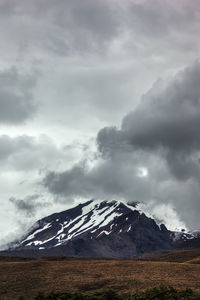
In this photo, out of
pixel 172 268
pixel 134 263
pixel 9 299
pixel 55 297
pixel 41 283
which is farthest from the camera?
pixel 134 263

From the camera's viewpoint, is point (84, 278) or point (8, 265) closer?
point (84, 278)

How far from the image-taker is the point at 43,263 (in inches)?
5251

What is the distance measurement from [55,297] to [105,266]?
53632mm

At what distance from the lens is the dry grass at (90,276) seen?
101 m

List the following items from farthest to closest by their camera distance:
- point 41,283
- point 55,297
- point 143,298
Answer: point 41,283
point 55,297
point 143,298

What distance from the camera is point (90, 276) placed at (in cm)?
11300

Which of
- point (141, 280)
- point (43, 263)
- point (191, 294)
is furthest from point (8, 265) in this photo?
point (191, 294)

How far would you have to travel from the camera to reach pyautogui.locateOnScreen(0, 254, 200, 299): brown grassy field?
101 m

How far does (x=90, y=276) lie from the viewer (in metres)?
113

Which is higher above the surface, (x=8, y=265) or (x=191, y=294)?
(x=8, y=265)

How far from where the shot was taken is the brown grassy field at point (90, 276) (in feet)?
331

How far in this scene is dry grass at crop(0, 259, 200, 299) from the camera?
10106 cm

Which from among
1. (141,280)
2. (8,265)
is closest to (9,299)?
(141,280)

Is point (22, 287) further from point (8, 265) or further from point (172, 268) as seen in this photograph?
point (172, 268)
